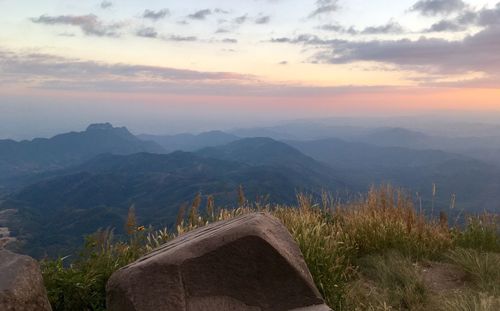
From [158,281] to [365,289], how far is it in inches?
132

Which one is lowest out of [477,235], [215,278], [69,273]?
[477,235]

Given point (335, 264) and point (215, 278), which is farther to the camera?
point (335, 264)

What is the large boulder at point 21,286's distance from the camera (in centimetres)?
410

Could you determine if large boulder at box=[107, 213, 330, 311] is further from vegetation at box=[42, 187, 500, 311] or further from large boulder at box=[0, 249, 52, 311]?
vegetation at box=[42, 187, 500, 311]

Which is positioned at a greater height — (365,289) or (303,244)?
(303,244)

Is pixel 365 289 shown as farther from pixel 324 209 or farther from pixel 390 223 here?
pixel 324 209

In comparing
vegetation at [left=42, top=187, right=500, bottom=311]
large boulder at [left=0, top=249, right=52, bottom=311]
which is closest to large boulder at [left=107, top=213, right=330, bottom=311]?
large boulder at [left=0, top=249, right=52, bottom=311]

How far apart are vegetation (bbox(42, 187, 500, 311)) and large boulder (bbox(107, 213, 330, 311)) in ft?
3.33

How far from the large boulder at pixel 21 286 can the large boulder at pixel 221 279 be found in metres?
0.73

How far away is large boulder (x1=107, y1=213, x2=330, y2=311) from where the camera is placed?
14.7 ft

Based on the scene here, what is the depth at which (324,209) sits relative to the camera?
984cm

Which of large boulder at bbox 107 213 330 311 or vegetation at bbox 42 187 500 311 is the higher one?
large boulder at bbox 107 213 330 311

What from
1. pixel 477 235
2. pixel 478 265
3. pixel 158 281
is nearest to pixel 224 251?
pixel 158 281

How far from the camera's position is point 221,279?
4.66 m
